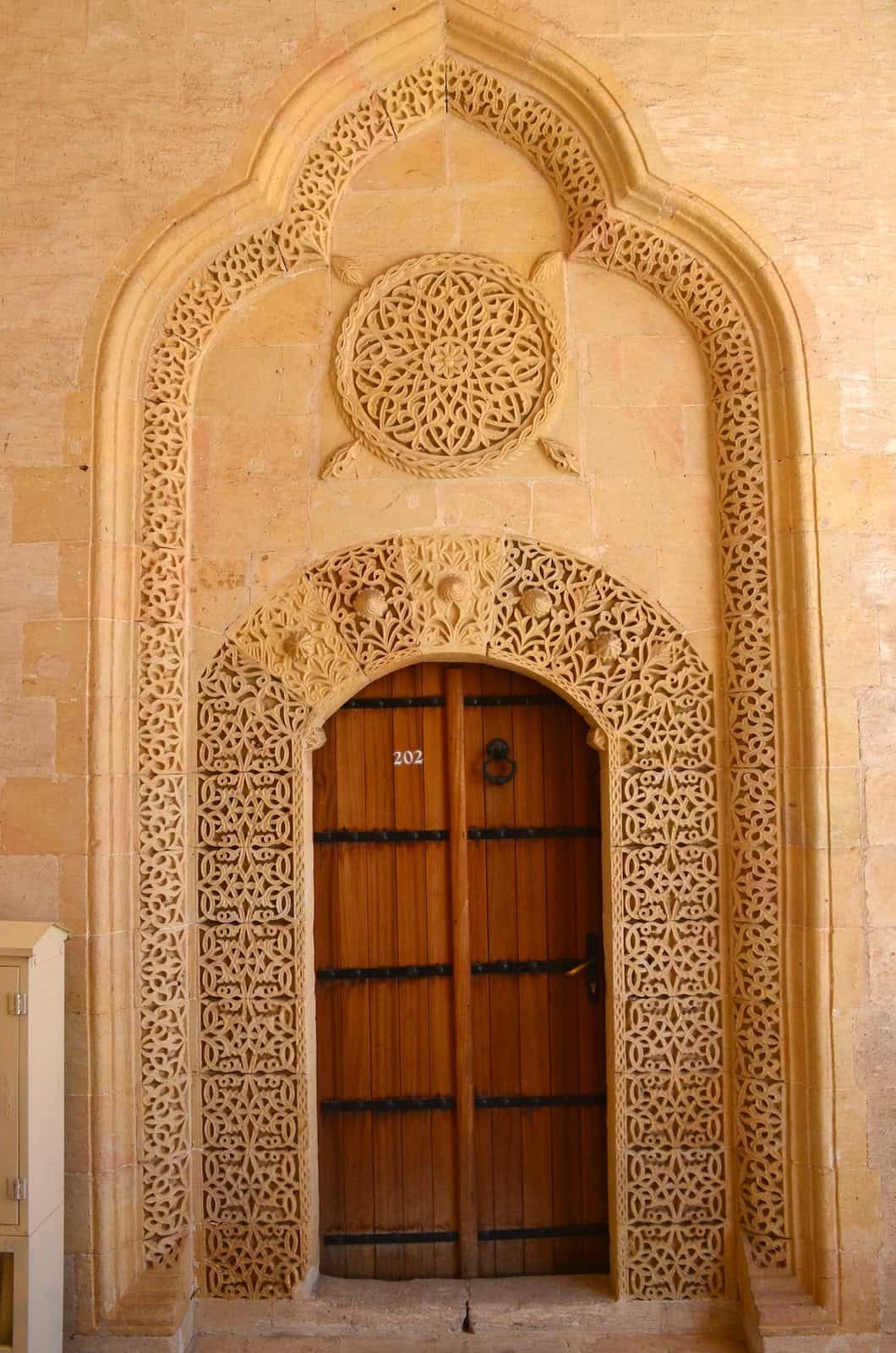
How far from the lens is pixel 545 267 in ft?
11.5

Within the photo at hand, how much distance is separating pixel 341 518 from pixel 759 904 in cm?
187

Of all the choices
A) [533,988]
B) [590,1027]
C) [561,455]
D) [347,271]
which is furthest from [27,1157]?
[347,271]

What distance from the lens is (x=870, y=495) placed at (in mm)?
3312

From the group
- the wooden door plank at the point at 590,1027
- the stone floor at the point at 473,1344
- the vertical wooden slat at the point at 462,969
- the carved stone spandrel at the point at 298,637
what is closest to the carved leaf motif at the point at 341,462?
the carved stone spandrel at the point at 298,637

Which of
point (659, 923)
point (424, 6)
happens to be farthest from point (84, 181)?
point (659, 923)

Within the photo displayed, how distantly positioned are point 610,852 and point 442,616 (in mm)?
959

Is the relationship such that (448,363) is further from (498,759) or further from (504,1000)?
(504,1000)

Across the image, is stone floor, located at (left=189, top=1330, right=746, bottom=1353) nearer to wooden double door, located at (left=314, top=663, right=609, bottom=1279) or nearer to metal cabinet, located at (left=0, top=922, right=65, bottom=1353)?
wooden double door, located at (left=314, top=663, right=609, bottom=1279)

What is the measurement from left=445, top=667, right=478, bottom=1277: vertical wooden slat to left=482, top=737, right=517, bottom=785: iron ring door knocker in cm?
9

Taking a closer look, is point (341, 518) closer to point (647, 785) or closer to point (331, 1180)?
point (647, 785)

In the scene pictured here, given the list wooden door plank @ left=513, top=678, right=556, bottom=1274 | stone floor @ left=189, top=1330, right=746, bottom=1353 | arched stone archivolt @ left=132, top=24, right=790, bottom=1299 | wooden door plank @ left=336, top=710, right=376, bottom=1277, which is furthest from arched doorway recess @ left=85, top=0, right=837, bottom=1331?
wooden door plank @ left=513, top=678, right=556, bottom=1274

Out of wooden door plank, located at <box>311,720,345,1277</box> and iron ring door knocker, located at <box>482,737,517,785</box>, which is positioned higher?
iron ring door knocker, located at <box>482,737,517,785</box>

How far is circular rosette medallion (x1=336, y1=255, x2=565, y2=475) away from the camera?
3459 millimetres

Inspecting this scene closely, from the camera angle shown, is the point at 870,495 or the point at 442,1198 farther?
the point at 442,1198
